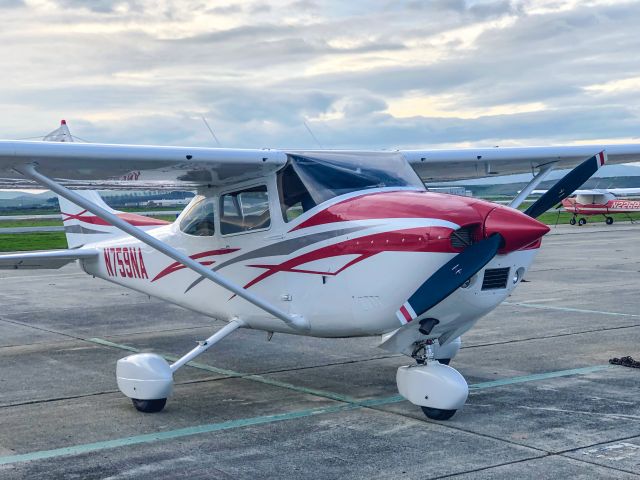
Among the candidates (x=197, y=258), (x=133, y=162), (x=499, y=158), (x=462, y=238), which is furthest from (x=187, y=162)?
(x=499, y=158)

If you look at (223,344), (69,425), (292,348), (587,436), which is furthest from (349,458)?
(223,344)

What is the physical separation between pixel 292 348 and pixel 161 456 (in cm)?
418

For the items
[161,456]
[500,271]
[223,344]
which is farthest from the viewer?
[223,344]

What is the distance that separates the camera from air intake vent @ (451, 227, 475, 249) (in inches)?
242

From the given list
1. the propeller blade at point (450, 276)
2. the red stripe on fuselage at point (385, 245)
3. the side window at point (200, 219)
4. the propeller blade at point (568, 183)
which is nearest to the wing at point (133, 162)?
the side window at point (200, 219)

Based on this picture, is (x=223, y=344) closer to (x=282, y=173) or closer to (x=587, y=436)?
(x=282, y=173)

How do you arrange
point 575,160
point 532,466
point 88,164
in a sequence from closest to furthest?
1. point 532,466
2. point 88,164
3. point 575,160

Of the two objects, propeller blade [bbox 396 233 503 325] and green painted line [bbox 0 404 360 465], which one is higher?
propeller blade [bbox 396 233 503 325]

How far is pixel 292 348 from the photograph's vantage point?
9758 millimetres

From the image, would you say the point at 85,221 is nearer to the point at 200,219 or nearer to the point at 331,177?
the point at 200,219

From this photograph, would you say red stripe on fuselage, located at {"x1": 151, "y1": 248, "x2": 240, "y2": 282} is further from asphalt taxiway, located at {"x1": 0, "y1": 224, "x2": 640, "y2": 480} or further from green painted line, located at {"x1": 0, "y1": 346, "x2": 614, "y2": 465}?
green painted line, located at {"x1": 0, "y1": 346, "x2": 614, "y2": 465}

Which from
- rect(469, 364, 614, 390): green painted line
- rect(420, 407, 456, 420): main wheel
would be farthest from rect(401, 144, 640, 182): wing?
rect(420, 407, 456, 420): main wheel

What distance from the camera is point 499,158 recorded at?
9.04 meters

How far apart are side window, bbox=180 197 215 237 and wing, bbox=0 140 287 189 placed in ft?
0.80
